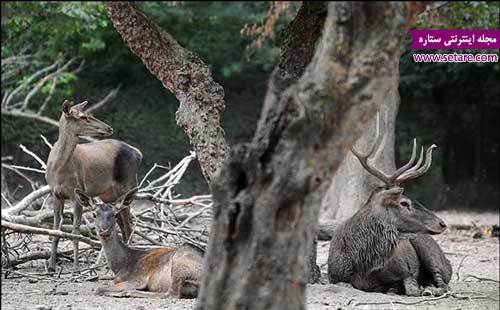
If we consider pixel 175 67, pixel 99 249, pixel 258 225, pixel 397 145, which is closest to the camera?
pixel 258 225

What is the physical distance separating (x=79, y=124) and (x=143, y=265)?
214 centimetres

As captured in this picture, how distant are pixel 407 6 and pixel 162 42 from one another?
10.9 ft

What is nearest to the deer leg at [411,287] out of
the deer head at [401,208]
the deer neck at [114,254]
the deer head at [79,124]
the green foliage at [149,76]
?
the deer head at [401,208]

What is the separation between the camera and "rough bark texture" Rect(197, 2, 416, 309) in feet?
13.0

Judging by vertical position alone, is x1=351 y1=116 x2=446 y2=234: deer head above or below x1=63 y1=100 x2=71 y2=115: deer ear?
below

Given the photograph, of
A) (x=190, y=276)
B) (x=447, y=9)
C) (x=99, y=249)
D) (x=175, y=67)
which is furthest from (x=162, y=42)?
(x=447, y=9)

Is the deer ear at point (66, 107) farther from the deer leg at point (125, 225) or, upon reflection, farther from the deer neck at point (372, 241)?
the deer neck at point (372, 241)

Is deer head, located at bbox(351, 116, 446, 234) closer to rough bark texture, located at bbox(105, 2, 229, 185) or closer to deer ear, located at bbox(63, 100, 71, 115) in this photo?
rough bark texture, located at bbox(105, 2, 229, 185)

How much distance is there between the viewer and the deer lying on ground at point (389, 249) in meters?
7.75

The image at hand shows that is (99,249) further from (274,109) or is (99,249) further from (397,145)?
(397,145)

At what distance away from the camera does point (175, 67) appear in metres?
7.00

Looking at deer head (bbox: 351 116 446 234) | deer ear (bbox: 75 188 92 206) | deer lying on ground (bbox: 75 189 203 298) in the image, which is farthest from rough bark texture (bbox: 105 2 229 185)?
deer head (bbox: 351 116 446 234)

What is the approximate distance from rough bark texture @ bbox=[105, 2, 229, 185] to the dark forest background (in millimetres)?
8831

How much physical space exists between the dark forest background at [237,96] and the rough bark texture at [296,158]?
38.7 feet
